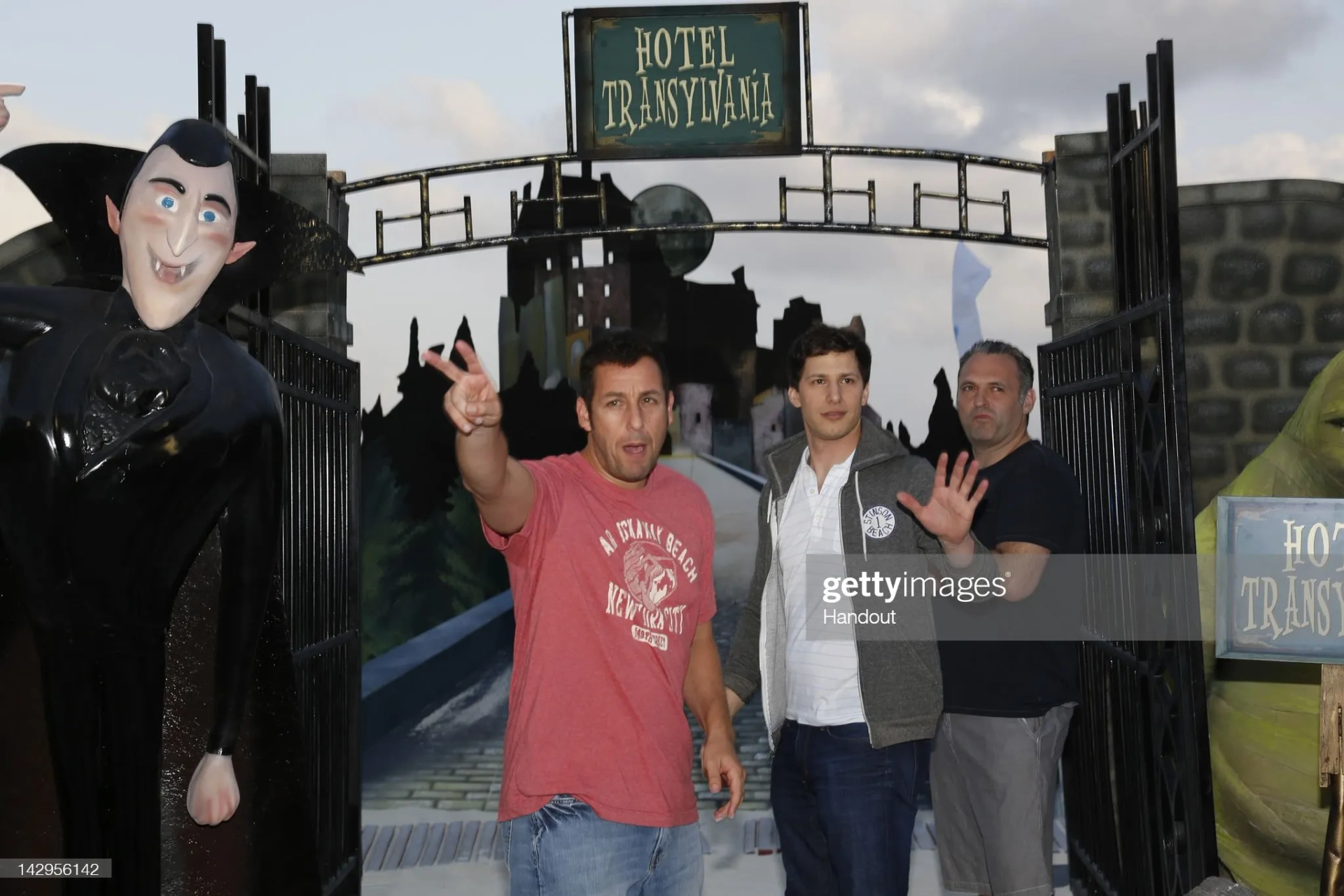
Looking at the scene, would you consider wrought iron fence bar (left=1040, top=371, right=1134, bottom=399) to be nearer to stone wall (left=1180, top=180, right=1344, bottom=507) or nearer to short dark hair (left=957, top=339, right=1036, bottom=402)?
short dark hair (left=957, top=339, right=1036, bottom=402)

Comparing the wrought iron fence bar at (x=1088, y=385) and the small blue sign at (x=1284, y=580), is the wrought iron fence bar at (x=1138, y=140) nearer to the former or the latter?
the wrought iron fence bar at (x=1088, y=385)

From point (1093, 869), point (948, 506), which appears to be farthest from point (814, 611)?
point (1093, 869)

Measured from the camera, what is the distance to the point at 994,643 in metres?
3.88

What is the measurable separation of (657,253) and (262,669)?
936 cm

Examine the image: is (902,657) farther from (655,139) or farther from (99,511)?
(655,139)

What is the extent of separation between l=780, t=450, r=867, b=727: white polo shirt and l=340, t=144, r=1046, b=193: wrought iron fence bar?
247 centimetres

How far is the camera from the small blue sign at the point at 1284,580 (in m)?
3.61

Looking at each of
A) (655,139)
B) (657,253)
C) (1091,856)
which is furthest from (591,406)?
(657,253)

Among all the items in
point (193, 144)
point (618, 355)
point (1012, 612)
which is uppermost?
point (193, 144)

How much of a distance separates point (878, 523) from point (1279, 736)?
211 cm

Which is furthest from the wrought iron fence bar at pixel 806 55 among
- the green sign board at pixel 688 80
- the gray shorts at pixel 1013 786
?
the gray shorts at pixel 1013 786

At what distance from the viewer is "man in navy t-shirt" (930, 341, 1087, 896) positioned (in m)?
3.81

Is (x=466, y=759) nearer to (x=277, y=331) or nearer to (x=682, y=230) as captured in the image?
(x=682, y=230)

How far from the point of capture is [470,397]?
2.48 m
